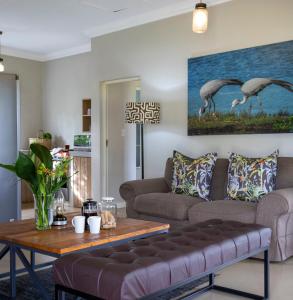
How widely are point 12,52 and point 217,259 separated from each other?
6340 mm

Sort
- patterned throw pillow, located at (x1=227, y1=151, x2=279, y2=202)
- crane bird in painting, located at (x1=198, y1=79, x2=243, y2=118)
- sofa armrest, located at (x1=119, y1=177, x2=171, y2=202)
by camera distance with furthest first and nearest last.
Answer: crane bird in painting, located at (x1=198, y1=79, x2=243, y2=118) < sofa armrest, located at (x1=119, y1=177, x2=171, y2=202) < patterned throw pillow, located at (x1=227, y1=151, x2=279, y2=202)

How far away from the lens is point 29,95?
789 cm

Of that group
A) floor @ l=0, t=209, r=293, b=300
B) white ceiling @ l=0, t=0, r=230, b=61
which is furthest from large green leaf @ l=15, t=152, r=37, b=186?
white ceiling @ l=0, t=0, r=230, b=61

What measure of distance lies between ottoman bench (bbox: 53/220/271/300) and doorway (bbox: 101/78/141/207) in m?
3.82

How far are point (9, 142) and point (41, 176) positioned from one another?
90.4 inches

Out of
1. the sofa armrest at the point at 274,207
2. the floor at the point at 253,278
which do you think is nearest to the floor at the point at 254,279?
the floor at the point at 253,278

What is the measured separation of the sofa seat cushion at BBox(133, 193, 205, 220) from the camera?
4031 mm

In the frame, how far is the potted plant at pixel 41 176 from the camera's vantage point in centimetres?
283

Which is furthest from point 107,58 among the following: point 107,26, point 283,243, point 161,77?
point 283,243

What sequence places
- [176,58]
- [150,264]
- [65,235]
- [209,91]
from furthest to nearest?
[176,58]
[209,91]
[65,235]
[150,264]

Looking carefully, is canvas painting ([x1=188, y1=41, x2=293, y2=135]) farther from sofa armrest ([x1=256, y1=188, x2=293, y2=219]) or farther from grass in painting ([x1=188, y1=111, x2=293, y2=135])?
sofa armrest ([x1=256, y1=188, x2=293, y2=219])

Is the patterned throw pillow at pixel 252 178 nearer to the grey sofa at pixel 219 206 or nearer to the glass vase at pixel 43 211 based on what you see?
the grey sofa at pixel 219 206

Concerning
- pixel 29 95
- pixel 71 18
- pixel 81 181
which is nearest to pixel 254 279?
pixel 81 181

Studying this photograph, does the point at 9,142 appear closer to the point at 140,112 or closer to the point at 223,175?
the point at 140,112
